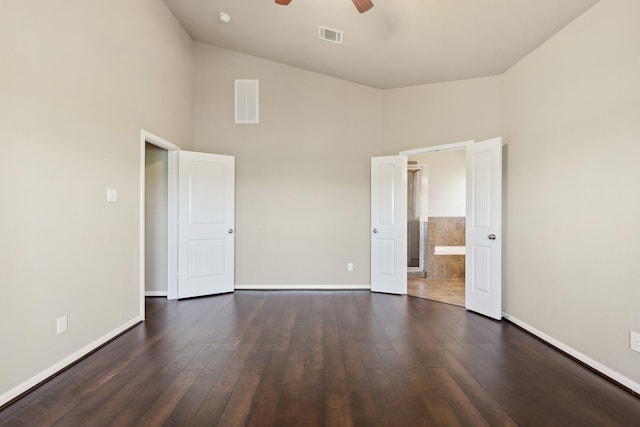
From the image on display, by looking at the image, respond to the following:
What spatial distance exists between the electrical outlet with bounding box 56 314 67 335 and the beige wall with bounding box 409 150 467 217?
5722mm

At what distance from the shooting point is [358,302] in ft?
13.9

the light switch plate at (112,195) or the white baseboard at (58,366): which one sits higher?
the light switch plate at (112,195)

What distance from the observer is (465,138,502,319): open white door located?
3.58m

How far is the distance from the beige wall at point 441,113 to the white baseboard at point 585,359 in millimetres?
2289

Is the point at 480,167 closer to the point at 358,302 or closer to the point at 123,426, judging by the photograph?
the point at 358,302

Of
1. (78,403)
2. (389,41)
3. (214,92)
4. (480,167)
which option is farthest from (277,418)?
(214,92)

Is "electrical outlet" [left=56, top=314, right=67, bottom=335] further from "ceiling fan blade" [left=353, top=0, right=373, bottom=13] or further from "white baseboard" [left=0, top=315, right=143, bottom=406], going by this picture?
"ceiling fan blade" [left=353, top=0, right=373, bottom=13]

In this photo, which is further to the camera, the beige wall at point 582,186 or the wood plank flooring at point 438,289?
the wood plank flooring at point 438,289

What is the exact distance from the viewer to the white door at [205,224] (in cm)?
438

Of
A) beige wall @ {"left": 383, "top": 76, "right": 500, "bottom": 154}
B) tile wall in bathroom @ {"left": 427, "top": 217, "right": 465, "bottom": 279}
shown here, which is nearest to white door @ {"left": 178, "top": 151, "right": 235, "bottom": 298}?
beige wall @ {"left": 383, "top": 76, "right": 500, "bottom": 154}

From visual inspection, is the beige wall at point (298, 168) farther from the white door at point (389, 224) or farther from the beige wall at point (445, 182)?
the beige wall at point (445, 182)

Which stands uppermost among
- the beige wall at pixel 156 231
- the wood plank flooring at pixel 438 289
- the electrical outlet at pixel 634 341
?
the beige wall at pixel 156 231

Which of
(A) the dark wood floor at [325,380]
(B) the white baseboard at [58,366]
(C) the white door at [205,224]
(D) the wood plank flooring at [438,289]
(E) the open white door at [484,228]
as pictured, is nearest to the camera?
(A) the dark wood floor at [325,380]

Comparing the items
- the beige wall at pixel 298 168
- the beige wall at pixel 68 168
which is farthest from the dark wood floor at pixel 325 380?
the beige wall at pixel 298 168
